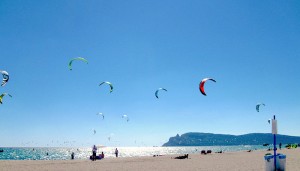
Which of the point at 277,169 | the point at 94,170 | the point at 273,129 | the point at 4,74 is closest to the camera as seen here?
the point at 273,129

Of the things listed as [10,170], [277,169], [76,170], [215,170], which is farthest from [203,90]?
[10,170]

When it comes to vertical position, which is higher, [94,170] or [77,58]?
[77,58]

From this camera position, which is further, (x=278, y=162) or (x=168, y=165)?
(x=168, y=165)

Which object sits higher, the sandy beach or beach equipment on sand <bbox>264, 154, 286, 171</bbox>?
beach equipment on sand <bbox>264, 154, 286, 171</bbox>

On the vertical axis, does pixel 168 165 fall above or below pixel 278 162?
below

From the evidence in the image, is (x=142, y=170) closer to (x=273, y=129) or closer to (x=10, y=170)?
(x=10, y=170)

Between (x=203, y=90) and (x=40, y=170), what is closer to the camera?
(x=203, y=90)

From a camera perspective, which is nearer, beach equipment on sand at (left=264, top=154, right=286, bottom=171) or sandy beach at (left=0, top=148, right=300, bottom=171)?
beach equipment on sand at (left=264, top=154, right=286, bottom=171)

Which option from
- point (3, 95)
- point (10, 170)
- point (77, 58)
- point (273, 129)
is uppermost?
point (77, 58)

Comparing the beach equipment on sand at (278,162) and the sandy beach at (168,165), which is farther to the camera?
the sandy beach at (168,165)

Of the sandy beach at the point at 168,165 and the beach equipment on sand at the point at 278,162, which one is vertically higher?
the beach equipment on sand at the point at 278,162

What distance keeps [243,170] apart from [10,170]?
14.6m

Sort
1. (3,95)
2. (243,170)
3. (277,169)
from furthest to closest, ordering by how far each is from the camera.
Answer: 1. (3,95)
2. (243,170)
3. (277,169)

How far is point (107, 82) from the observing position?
76.2 ft
